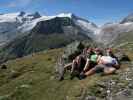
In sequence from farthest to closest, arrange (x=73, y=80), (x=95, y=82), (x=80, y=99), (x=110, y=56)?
(x=110, y=56), (x=73, y=80), (x=95, y=82), (x=80, y=99)

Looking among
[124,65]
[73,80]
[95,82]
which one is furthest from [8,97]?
[124,65]

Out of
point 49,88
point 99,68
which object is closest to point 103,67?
point 99,68

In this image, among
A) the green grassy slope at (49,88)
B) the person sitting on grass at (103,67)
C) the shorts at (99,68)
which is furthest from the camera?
the shorts at (99,68)

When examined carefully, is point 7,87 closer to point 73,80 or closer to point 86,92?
point 73,80

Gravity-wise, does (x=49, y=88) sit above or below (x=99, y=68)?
below

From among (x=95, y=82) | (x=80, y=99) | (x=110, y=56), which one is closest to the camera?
(x=80, y=99)

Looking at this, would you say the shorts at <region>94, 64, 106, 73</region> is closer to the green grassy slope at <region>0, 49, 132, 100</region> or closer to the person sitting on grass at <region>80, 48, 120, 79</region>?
the person sitting on grass at <region>80, 48, 120, 79</region>

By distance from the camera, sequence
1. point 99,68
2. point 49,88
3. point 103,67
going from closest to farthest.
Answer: point 49,88 < point 103,67 < point 99,68

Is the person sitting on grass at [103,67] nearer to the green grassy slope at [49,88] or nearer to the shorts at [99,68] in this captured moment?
the shorts at [99,68]

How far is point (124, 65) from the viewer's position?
101ft

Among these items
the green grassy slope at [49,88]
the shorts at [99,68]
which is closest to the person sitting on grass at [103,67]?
the shorts at [99,68]

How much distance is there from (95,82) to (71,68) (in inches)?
234

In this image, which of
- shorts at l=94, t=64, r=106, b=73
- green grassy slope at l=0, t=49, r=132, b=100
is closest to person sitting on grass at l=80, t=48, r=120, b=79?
shorts at l=94, t=64, r=106, b=73

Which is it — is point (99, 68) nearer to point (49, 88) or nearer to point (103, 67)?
point (103, 67)
